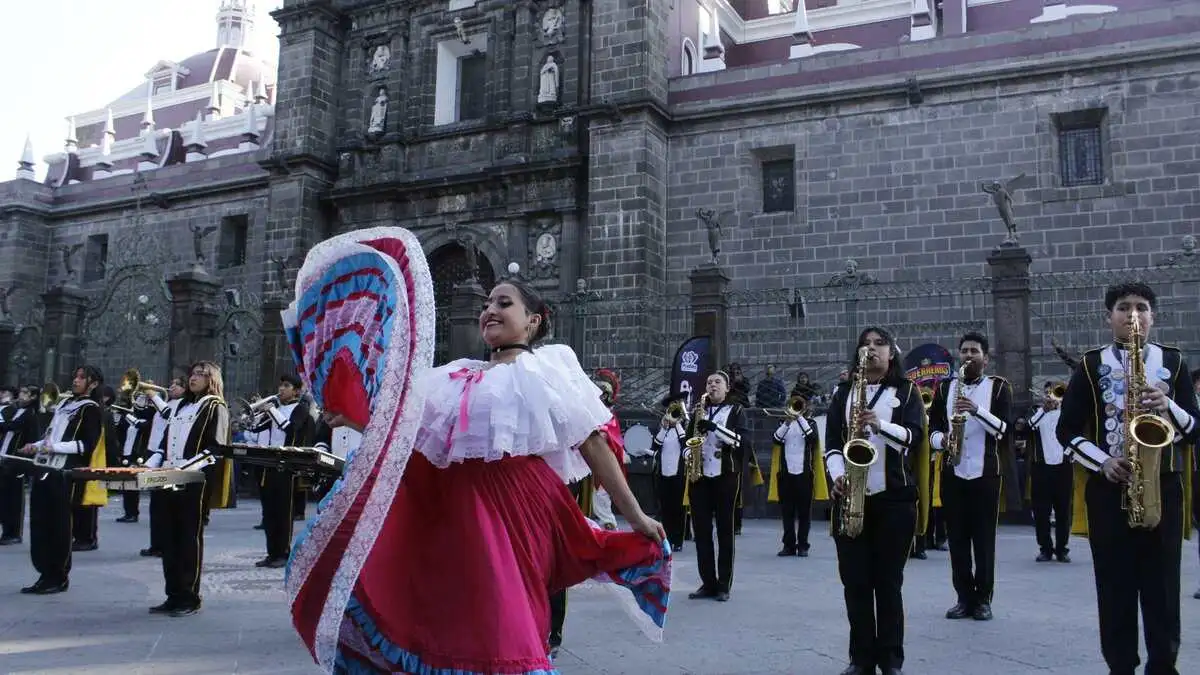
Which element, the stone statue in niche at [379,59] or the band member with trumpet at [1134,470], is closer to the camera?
the band member with trumpet at [1134,470]

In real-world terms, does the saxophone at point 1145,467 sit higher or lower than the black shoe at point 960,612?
higher

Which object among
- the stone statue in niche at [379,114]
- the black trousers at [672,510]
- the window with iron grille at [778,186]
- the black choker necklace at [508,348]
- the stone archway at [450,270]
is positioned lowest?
the black trousers at [672,510]

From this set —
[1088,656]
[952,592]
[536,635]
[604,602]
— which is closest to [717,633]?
[604,602]

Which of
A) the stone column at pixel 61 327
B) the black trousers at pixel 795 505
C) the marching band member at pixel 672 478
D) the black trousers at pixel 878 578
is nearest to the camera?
the black trousers at pixel 878 578

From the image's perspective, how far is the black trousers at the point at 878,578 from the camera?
5.12 metres

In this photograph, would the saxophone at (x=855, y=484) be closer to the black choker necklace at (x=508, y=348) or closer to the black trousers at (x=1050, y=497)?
the black choker necklace at (x=508, y=348)

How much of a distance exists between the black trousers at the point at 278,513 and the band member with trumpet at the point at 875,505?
237 inches

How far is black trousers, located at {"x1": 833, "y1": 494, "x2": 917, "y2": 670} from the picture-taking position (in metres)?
5.12

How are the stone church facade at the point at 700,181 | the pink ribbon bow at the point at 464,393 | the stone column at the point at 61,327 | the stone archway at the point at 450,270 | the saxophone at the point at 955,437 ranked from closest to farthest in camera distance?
the pink ribbon bow at the point at 464,393 → the saxophone at the point at 955,437 → the stone church facade at the point at 700,181 → the stone archway at the point at 450,270 → the stone column at the point at 61,327

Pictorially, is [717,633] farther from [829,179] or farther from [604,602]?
[829,179]

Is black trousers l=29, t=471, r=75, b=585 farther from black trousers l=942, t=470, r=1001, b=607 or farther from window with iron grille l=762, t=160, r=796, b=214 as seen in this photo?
window with iron grille l=762, t=160, r=796, b=214

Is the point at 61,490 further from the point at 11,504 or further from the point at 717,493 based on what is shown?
the point at 717,493

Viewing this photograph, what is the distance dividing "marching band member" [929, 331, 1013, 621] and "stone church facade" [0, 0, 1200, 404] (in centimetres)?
747

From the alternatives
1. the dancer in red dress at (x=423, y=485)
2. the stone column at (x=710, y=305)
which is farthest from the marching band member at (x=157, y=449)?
the stone column at (x=710, y=305)
